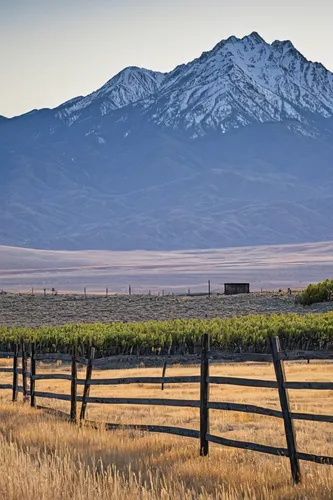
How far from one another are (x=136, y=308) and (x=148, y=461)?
51.0 m

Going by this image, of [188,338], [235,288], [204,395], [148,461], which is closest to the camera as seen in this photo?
[148,461]

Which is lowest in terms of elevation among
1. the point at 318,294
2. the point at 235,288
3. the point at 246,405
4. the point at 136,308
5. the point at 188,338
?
the point at 246,405

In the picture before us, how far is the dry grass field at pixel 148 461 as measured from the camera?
375 inches

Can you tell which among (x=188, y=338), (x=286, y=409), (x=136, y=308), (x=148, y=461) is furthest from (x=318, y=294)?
(x=286, y=409)

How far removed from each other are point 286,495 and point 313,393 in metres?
17.2

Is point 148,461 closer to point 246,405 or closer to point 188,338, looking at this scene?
point 246,405

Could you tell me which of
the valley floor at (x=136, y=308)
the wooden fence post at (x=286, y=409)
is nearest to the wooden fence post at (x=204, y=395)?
the wooden fence post at (x=286, y=409)

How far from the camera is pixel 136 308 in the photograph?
206 ft

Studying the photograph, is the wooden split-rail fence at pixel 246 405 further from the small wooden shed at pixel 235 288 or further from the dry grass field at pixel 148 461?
the small wooden shed at pixel 235 288

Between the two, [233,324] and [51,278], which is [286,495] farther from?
[51,278]

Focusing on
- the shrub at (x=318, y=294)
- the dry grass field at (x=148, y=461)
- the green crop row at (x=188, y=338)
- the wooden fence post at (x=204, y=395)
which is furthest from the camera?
the shrub at (x=318, y=294)

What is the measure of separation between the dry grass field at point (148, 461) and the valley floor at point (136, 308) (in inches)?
1298

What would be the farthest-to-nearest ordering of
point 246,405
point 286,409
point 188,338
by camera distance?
point 188,338
point 246,405
point 286,409

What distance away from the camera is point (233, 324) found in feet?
137
